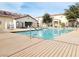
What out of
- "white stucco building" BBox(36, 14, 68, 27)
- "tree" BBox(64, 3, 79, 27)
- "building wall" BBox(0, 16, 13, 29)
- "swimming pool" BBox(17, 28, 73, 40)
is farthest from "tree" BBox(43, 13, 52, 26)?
"building wall" BBox(0, 16, 13, 29)

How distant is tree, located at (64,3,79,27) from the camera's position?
5.85 metres

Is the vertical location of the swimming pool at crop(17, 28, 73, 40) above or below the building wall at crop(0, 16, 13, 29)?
below

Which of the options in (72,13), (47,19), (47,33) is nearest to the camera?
(72,13)

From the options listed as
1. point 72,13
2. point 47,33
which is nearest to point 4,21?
point 47,33

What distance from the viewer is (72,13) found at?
6.11 metres

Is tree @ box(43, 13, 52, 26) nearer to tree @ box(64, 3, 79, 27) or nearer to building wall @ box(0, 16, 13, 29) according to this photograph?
tree @ box(64, 3, 79, 27)

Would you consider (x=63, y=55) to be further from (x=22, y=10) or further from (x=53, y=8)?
(x=22, y=10)

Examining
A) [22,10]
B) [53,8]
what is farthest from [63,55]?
[22,10]

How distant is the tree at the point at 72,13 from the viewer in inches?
230

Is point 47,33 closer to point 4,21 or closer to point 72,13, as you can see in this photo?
point 72,13

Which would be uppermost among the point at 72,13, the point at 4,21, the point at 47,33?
the point at 72,13

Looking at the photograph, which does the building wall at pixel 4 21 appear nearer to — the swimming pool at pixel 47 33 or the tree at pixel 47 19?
the swimming pool at pixel 47 33

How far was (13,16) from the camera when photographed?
20.3ft

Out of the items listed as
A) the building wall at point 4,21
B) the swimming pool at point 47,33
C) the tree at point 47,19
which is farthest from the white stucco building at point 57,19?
the building wall at point 4,21
